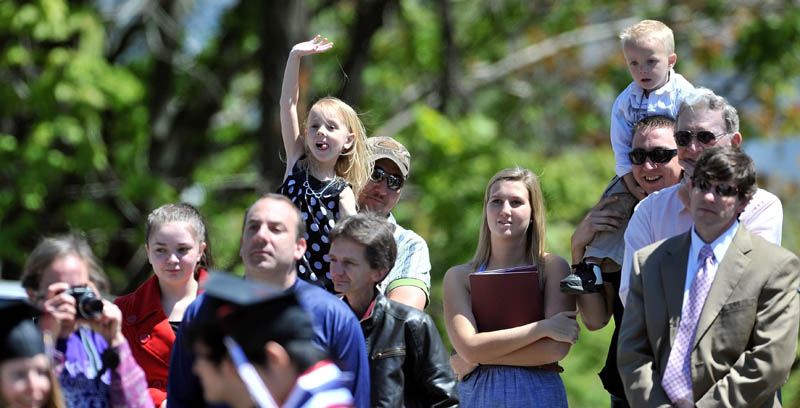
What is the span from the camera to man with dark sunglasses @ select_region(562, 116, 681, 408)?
501cm

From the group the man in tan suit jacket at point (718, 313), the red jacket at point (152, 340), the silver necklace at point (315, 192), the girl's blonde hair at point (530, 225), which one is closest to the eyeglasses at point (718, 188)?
the man in tan suit jacket at point (718, 313)

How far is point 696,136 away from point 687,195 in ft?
0.91

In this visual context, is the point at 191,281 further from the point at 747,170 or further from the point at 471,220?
the point at 471,220

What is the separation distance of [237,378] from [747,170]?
226 centimetres

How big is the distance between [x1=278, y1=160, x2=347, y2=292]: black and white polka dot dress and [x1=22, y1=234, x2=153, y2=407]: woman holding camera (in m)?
0.99

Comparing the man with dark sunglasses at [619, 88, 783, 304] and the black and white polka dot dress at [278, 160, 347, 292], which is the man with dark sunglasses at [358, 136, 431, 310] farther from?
the man with dark sunglasses at [619, 88, 783, 304]

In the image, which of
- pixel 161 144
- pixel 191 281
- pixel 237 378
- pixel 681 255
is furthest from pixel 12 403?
pixel 161 144

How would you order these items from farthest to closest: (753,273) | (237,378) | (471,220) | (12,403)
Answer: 1. (471,220)
2. (753,273)
3. (12,403)
4. (237,378)

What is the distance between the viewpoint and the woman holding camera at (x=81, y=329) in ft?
13.1

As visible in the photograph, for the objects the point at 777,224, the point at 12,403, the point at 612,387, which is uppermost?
the point at 777,224

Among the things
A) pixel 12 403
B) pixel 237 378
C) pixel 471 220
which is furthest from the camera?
pixel 471 220

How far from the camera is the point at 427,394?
4492 millimetres

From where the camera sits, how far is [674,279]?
4.33 meters

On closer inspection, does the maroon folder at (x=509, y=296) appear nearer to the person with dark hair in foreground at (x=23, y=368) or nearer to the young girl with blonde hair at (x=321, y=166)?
the young girl with blonde hair at (x=321, y=166)
